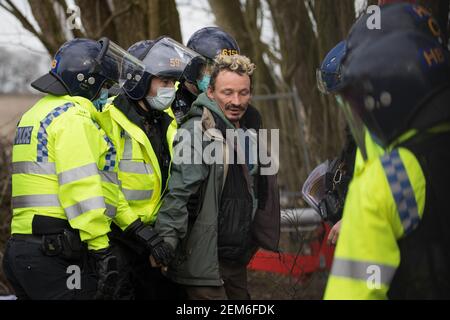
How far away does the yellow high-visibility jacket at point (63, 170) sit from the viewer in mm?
4473

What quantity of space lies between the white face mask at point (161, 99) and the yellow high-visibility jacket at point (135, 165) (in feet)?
0.65

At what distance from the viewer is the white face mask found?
5.06 m

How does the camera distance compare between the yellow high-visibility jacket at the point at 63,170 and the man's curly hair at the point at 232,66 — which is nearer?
the yellow high-visibility jacket at the point at 63,170

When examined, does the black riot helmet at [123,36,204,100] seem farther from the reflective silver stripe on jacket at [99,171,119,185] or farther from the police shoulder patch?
the police shoulder patch

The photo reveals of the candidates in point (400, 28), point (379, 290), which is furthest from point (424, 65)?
point (379, 290)

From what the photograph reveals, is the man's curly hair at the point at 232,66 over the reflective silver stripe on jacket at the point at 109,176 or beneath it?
over

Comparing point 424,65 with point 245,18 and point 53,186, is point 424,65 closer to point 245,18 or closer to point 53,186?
point 53,186

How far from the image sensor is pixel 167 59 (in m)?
5.16

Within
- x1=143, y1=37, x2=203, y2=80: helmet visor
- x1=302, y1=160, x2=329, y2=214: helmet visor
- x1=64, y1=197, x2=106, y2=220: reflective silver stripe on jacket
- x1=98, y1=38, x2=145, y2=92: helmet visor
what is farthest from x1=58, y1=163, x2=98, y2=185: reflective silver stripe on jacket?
x1=302, y1=160, x2=329, y2=214: helmet visor

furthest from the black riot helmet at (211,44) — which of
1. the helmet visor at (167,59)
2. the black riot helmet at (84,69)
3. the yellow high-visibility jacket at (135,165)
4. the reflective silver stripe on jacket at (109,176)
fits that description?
the reflective silver stripe on jacket at (109,176)

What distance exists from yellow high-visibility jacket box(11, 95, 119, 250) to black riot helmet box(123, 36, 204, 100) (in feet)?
1.33

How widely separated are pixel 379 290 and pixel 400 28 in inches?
35.8

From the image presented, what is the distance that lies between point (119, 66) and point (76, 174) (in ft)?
A: 2.94

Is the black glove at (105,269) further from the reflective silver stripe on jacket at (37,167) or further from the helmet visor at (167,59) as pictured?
the helmet visor at (167,59)
